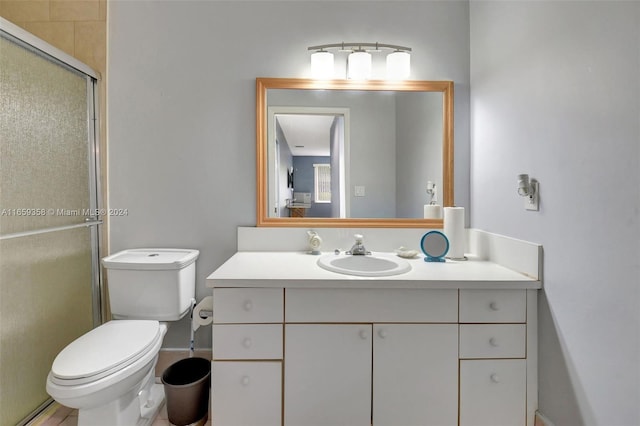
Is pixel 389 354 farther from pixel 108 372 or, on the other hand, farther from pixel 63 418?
pixel 63 418

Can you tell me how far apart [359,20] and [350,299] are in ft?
5.14

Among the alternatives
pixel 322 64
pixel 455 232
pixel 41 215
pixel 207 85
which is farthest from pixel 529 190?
pixel 41 215

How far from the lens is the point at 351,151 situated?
1.81 meters

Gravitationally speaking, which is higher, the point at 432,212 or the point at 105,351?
the point at 432,212

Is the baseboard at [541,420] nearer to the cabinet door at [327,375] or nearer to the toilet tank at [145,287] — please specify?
the cabinet door at [327,375]

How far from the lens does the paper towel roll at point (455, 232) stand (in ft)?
5.41

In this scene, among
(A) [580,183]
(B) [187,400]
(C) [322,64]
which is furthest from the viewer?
(C) [322,64]

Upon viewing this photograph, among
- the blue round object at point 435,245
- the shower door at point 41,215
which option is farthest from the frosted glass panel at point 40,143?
the blue round object at point 435,245

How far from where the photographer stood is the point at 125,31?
1.79m

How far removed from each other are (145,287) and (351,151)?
1.31m

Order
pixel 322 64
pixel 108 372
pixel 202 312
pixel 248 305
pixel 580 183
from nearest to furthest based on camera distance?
pixel 580 183 < pixel 108 372 < pixel 248 305 < pixel 202 312 < pixel 322 64

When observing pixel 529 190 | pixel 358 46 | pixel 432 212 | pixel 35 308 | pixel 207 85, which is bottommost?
pixel 35 308

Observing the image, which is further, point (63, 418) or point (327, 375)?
point (63, 418)

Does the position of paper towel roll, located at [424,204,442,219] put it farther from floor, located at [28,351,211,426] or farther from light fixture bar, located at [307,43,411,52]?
floor, located at [28,351,211,426]
